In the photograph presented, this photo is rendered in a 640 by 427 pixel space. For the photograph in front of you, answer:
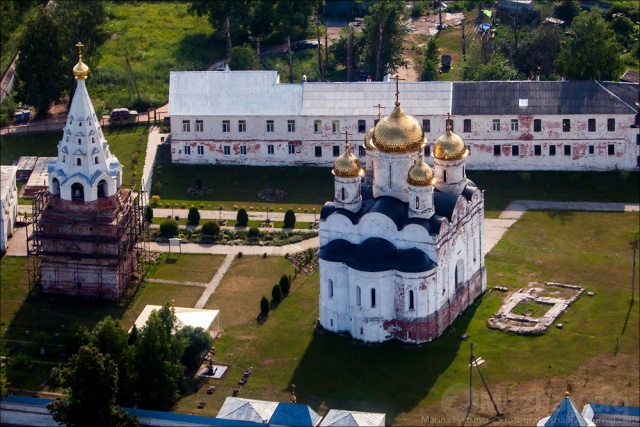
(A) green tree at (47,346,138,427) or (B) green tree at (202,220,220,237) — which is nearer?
(A) green tree at (47,346,138,427)

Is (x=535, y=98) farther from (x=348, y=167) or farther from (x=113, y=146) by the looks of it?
(x=113, y=146)

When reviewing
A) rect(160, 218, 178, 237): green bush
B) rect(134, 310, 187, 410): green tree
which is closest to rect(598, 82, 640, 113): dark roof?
rect(160, 218, 178, 237): green bush

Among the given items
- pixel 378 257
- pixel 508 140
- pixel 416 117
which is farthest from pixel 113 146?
pixel 378 257

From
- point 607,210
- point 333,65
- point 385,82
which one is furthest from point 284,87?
point 607,210

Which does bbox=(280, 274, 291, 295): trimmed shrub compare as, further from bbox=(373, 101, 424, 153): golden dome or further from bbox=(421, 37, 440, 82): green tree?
bbox=(421, 37, 440, 82): green tree

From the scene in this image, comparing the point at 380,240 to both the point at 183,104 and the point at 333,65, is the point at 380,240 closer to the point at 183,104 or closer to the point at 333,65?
the point at 183,104

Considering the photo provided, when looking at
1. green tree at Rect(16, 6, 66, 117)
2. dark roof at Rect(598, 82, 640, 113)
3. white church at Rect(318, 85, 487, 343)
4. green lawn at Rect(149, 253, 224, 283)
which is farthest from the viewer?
green tree at Rect(16, 6, 66, 117)

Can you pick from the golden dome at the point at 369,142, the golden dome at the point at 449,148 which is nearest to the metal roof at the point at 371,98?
the golden dome at the point at 369,142
